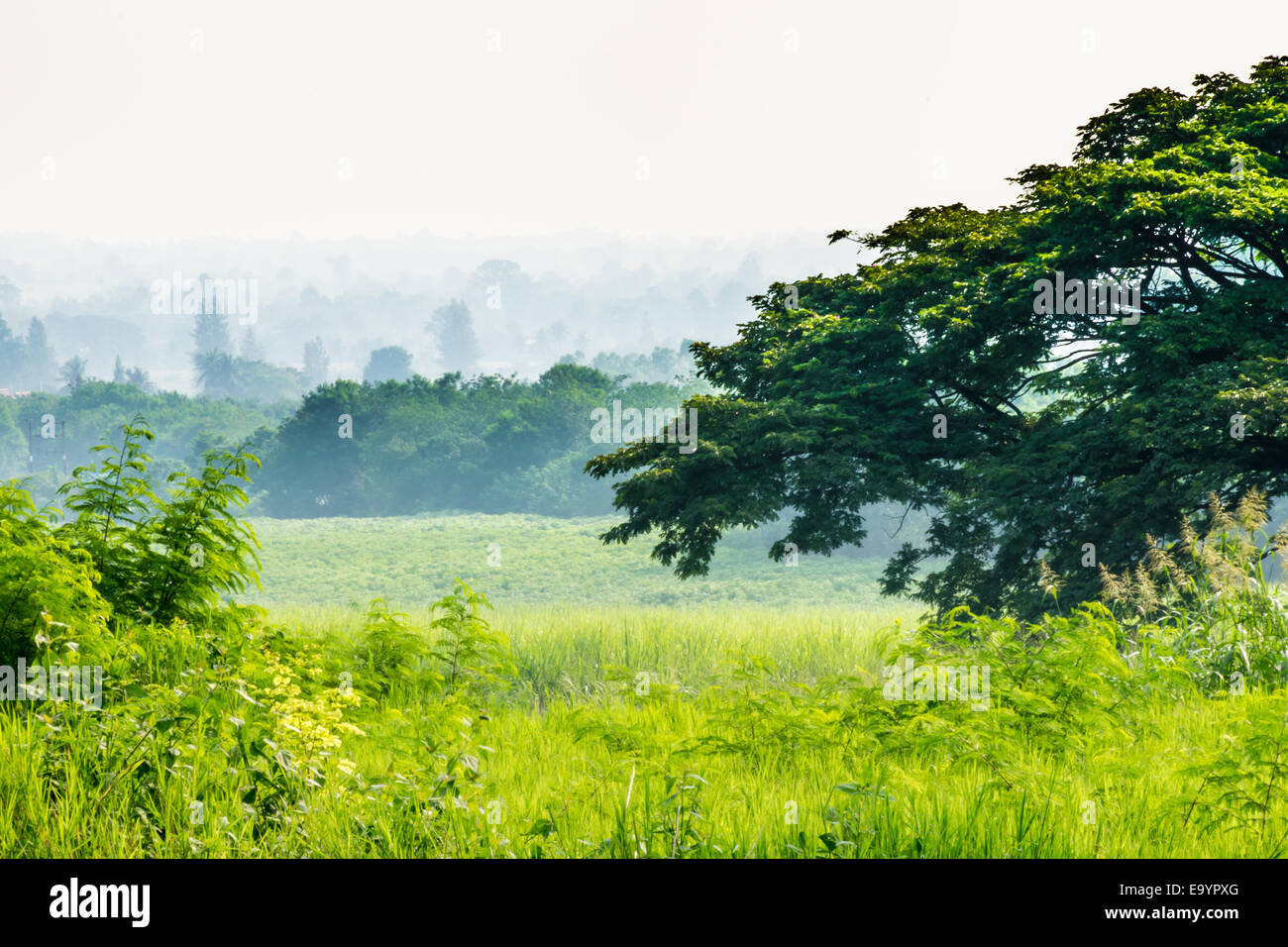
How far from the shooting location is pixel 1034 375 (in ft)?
51.0

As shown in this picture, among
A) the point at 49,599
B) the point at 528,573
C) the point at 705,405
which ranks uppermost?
the point at 705,405

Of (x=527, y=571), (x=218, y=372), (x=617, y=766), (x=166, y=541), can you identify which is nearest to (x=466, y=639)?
(x=166, y=541)

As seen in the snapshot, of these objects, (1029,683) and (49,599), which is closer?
(49,599)

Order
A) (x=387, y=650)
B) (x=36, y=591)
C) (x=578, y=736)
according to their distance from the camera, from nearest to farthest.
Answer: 1. (x=36, y=591)
2. (x=578, y=736)
3. (x=387, y=650)

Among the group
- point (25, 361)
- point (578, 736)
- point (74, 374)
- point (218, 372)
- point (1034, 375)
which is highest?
point (25, 361)

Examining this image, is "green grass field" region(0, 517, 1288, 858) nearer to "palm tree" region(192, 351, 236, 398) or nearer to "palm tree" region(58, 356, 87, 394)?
"palm tree" region(58, 356, 87, 394)

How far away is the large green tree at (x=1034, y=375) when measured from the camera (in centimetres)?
1177

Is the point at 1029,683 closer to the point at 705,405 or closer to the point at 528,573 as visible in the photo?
the point at 705,405

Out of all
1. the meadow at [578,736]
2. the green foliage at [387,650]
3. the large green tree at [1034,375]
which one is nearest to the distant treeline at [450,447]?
the large green tree at [1034,375]

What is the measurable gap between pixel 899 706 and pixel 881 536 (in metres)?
44.2

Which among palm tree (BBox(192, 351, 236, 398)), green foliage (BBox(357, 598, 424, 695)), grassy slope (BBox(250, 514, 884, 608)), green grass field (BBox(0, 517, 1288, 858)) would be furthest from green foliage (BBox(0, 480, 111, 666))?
palm tree (BBox(192, 351, 236, 398))

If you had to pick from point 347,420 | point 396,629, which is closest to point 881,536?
point 347,420

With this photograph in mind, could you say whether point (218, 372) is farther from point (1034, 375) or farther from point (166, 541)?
point (166, 541)
